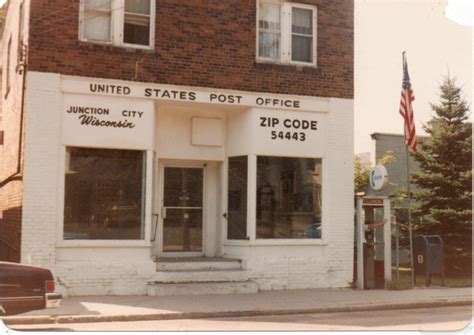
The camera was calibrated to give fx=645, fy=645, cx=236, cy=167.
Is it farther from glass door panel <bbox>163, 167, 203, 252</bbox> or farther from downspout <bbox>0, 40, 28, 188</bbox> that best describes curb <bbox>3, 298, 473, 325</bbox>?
glass door panel <bbox>163, 167, 203, 252</bbox>

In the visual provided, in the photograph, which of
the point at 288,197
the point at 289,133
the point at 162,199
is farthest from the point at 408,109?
the point at 162,199

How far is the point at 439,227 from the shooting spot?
18.3 m

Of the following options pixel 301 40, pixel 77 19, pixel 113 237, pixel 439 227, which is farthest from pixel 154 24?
pixel 439 227

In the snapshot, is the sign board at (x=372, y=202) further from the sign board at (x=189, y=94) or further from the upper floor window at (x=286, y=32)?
the upper floor window at (x=286, y=32)

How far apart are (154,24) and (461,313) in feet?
28.1

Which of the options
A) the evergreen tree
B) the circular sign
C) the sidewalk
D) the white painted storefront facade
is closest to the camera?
the sidewalk

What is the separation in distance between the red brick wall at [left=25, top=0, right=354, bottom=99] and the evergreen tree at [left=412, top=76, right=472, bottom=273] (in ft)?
15.8

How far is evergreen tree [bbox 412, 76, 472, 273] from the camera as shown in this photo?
1808cm

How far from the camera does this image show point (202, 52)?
14164 millimetres

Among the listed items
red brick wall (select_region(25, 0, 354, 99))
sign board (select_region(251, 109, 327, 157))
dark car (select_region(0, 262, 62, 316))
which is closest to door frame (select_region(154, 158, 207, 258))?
sign board (select_region(251, 109, 327, 157))

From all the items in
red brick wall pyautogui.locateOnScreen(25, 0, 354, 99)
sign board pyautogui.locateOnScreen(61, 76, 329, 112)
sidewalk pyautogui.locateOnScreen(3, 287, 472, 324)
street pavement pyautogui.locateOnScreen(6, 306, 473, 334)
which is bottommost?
street pavement pyautogui.locateOnScreen(6, 306, 473, 334)

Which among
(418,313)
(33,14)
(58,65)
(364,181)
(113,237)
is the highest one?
(33,14)

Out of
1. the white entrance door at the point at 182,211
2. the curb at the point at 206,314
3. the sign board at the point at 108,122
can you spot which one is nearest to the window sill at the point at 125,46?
the sign board at the point at 108,122

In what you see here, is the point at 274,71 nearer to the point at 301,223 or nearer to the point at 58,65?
the point at 301,223
